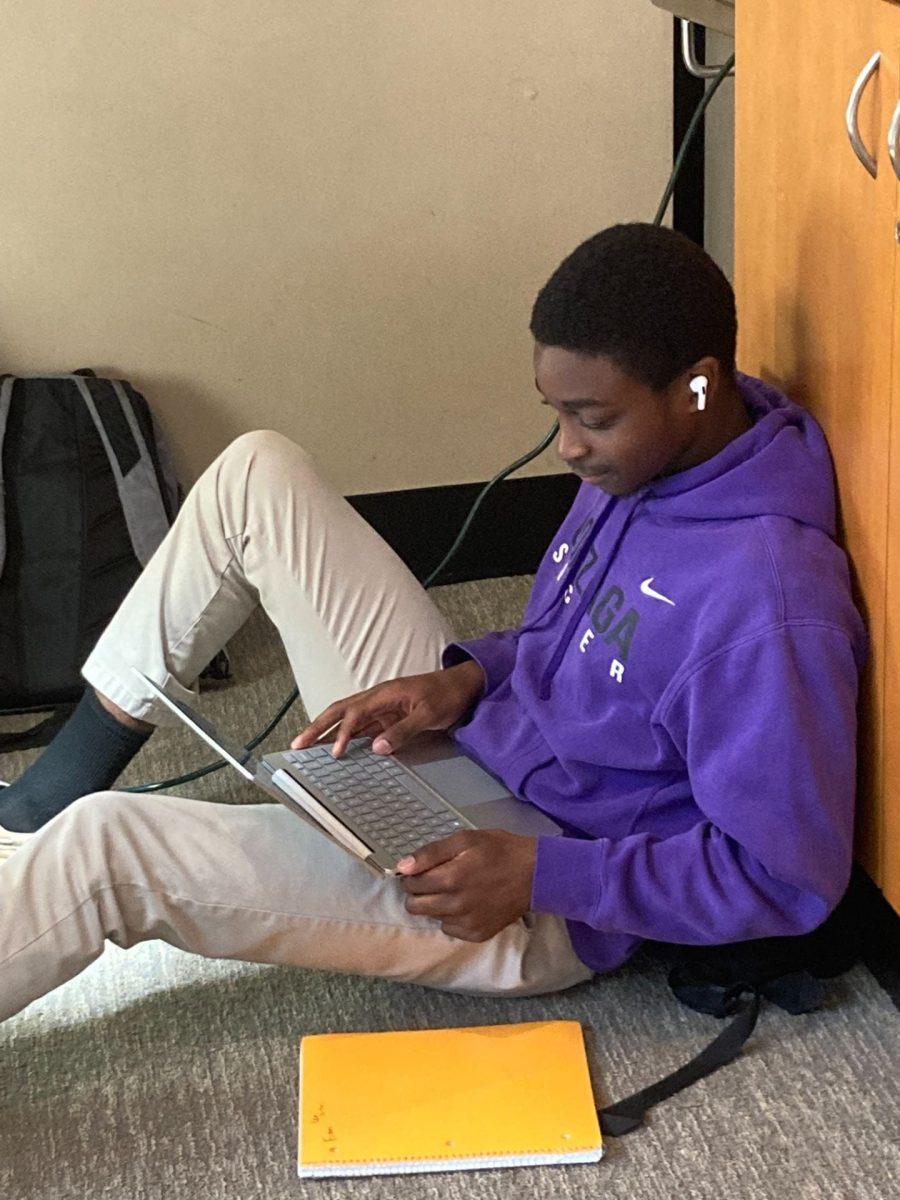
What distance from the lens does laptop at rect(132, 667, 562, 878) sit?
50.3 inches

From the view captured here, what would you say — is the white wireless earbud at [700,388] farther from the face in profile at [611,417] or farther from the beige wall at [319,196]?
the beige wall at [319,196]

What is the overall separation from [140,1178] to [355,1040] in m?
0.23

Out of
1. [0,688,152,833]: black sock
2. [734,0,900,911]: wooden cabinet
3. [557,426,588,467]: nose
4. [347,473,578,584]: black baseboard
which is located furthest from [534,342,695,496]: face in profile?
[347,473,578,584]: black baseboard

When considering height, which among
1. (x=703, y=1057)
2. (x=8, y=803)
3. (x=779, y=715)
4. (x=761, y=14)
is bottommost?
(x=703, y=1057)

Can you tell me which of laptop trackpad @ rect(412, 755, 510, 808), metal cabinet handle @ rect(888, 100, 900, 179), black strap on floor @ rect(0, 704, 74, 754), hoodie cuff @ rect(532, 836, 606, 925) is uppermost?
metal cabinet handle @ rect(888, 100, 900, 179)

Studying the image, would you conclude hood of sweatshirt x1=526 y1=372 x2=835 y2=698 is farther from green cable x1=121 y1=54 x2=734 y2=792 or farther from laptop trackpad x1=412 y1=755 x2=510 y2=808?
green cable x1=121 y1=54 x2=734 y2=792

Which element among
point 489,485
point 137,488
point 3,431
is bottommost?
point 489,485

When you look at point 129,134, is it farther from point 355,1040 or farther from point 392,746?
point 355,1040

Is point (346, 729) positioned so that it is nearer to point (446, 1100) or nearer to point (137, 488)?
point (446, 1100)

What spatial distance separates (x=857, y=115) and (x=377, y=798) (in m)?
0.70

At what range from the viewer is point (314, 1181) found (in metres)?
1.27

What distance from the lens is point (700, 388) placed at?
1.25m

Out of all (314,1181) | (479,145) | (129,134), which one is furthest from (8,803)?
(479,145)

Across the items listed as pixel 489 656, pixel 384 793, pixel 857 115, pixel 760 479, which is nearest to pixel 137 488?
pixel 489 656
